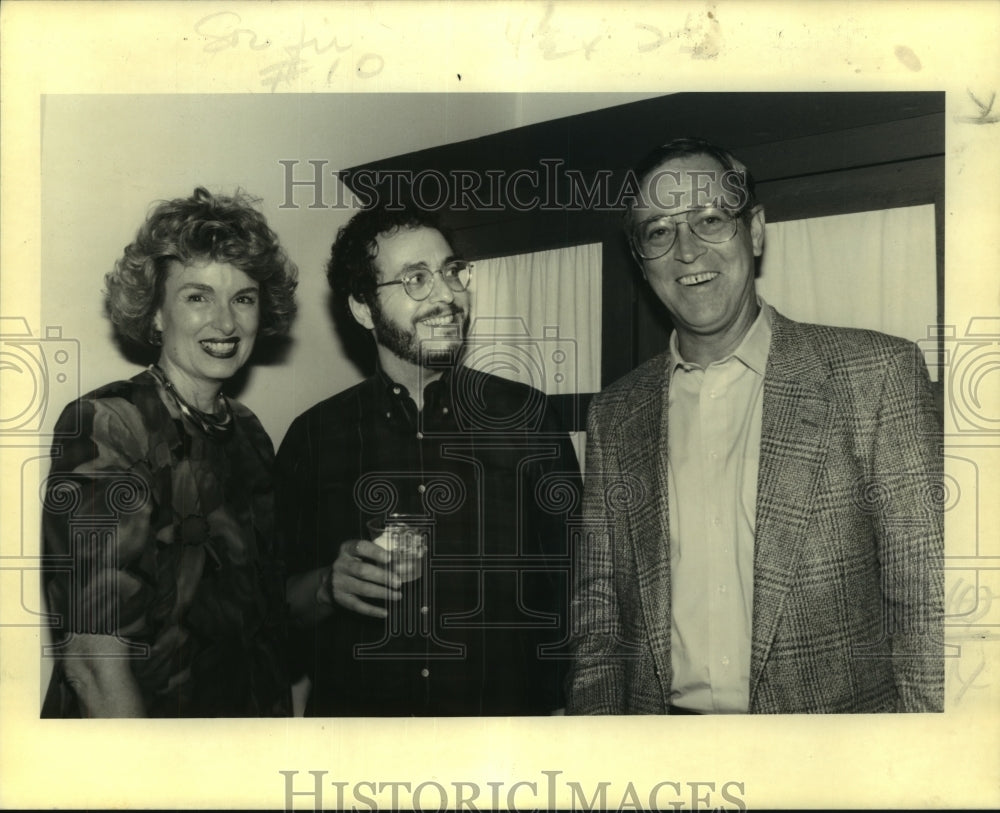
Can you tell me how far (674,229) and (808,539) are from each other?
25.2 inches

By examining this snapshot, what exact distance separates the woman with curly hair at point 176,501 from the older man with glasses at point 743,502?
25.5 inches

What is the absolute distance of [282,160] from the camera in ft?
7.00

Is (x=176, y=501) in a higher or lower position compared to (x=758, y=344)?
lower

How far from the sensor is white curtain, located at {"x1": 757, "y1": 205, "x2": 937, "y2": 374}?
2078 millimetres

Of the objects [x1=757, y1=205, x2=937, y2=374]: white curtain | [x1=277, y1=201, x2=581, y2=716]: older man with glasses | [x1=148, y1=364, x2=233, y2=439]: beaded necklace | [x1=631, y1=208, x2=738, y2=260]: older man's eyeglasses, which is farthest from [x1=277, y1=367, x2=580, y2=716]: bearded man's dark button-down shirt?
[x1=757, y1=205, x2=937, y2=374]: white curtain

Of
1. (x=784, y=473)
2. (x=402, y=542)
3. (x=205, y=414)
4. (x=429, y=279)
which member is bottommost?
(x=402, y=542)

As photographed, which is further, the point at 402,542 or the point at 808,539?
the point at 402,542

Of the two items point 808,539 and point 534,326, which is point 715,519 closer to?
point 808,539

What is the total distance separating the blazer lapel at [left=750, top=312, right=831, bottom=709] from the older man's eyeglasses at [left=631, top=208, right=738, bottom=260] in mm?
264

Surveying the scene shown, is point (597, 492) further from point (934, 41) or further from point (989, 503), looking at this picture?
point (934, 41)

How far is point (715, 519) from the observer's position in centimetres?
203

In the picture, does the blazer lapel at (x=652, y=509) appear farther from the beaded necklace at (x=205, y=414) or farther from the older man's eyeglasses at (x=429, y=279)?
the beaded necklace at (x=205, y=414)

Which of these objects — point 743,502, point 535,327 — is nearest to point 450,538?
point 535,327

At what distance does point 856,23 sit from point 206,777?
1.95 m
